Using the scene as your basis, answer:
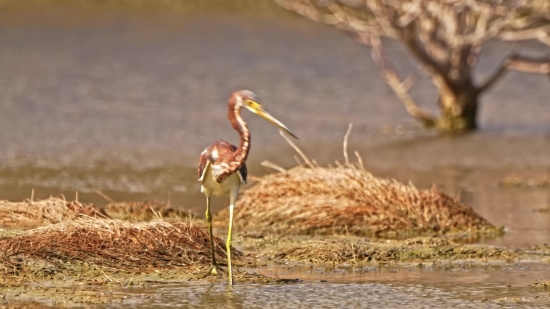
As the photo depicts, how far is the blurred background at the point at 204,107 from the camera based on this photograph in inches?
530

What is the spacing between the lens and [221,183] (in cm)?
749

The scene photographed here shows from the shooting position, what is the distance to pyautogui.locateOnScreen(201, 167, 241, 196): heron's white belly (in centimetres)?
750

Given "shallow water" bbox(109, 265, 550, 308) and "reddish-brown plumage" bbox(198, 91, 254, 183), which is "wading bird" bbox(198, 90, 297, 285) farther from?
"shallow water" bbox(109, 265, 550, 308)

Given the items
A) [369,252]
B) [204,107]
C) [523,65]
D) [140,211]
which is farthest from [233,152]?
[204,107]

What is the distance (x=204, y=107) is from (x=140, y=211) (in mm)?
9538

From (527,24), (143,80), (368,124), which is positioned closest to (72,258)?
(527,24)

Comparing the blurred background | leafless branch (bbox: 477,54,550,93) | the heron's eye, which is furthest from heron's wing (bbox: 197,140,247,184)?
leafless branch (bbox: 477,54,550,93)

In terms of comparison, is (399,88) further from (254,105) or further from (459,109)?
(254,105)

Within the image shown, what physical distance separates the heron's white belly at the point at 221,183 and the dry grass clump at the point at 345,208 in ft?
7.97

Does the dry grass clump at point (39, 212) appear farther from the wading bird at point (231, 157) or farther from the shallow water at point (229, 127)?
the wading bird at point (231, 157)

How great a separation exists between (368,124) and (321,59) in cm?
689

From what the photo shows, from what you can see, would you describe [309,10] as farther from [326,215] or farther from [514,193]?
[326,215]

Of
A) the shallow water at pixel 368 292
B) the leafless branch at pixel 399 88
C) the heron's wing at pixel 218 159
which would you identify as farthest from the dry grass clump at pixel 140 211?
the leafless branch at pixel 399 88

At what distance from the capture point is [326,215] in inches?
395
